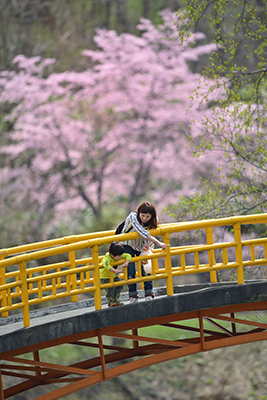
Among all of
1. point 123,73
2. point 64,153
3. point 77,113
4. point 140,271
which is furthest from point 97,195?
point 140,271

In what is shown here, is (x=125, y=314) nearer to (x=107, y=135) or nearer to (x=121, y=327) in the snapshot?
(x=121, y=327)

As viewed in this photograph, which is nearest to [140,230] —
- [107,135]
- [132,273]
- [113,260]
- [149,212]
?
[149,212]

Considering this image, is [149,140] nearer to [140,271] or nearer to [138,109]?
[138,109]

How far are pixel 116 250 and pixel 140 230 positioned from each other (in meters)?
0.32

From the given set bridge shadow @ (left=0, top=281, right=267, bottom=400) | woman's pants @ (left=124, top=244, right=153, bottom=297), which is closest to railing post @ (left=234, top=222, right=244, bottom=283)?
bridge shadow @ (left=0, top=281, right=267, bottom=400)

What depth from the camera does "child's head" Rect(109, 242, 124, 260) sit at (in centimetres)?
545

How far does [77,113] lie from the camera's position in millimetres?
16797

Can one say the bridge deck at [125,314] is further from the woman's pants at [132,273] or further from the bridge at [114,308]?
the woman's pants at [132,273]

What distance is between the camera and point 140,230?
5445 millimetres

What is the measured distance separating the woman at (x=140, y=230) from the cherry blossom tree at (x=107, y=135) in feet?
31.9

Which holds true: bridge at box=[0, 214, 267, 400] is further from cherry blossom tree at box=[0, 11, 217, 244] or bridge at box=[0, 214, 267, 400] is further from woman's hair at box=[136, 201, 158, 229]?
cherry blossom tree at box=[0, 11, 217, 244]

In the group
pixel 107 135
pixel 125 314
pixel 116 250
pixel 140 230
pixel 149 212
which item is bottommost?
pixel 125 314

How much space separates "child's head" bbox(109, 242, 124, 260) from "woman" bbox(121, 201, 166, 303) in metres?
0.24

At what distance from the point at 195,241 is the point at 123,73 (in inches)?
228
